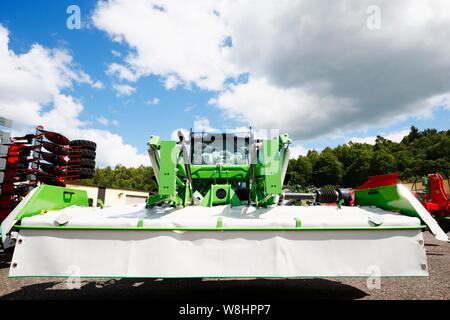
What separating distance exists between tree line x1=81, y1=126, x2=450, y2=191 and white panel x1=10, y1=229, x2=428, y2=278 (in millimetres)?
44596

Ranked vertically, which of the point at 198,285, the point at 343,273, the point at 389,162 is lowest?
the point at 198,285

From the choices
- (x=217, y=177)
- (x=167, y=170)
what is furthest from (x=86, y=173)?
(x=167, y=170)

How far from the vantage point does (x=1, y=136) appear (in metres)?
7.52

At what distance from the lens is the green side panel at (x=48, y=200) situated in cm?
327

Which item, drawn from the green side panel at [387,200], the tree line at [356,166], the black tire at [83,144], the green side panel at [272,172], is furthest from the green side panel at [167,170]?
the tree line at [356,166]

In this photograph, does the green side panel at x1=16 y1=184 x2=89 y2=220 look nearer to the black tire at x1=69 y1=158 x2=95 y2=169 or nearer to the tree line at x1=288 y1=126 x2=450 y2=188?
the black tire at x1=69 y1=158 x2=95 y2=169

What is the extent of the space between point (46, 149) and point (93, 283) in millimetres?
4980

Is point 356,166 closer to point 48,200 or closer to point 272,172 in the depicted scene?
point 272,172

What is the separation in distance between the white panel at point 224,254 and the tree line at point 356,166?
44.6 m

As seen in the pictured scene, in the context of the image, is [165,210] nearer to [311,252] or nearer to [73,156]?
[311,252]

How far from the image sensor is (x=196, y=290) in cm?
461

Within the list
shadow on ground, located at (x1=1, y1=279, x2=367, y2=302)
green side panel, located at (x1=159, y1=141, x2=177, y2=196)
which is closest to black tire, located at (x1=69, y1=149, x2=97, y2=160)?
shadow on ground, located at (x1=1, y1=279, x2=367, y2=302)

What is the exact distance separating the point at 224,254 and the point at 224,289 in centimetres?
209

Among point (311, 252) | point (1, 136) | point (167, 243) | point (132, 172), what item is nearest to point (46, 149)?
point (1, 136)
